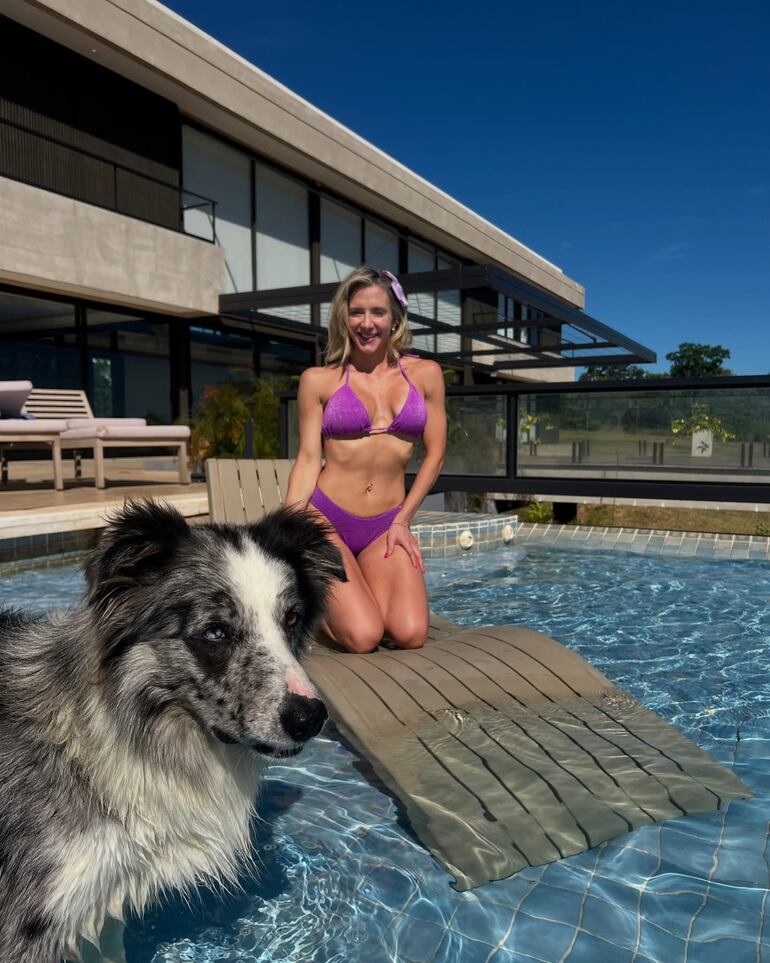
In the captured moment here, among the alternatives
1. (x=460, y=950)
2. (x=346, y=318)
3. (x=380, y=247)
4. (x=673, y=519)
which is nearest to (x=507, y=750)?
(x=460, y=950)

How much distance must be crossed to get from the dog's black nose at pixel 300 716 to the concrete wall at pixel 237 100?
15456 millimetres

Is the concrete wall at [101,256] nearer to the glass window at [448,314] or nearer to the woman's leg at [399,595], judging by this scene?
the glass window at [448,314]

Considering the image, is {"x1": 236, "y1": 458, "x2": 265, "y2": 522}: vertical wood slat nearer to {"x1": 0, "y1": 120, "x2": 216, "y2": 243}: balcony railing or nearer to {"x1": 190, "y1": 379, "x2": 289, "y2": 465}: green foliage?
{"x1": 190, "y1": 379, "x2": 289, "y2": 465}: green foliage

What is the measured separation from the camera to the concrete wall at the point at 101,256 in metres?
13.4

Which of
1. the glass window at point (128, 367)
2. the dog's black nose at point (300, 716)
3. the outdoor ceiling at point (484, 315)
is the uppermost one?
the outdoor ceiling at point (484, 315)

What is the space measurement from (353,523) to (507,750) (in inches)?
69.4

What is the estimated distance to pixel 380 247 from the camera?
83.4ft

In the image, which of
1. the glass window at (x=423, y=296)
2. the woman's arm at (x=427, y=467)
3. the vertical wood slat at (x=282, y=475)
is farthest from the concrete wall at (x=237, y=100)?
the woman's arm at (x=427, y=467)

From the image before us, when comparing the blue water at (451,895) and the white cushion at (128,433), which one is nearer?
the blue water at (451,895)

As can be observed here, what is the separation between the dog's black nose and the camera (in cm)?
201

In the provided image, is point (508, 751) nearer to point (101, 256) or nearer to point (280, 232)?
point (101, 256)

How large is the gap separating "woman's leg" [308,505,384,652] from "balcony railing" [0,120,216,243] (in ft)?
41.7

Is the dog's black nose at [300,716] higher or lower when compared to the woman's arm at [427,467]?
lower

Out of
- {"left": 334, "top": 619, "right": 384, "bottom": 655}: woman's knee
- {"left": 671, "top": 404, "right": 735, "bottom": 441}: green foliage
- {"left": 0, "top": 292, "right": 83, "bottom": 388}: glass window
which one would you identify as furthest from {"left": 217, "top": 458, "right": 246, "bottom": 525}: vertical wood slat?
{"left": 0, "top": 292, "right": 83, "bottom": 388}: glass window
